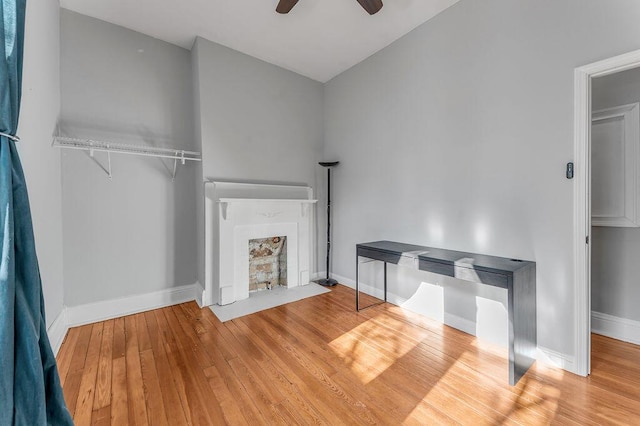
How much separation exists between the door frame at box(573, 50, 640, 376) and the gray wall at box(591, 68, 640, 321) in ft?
2.76

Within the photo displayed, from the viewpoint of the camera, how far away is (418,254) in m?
2.33

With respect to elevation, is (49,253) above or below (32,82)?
below

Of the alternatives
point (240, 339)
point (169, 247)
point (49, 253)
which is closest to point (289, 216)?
point (169, 247)

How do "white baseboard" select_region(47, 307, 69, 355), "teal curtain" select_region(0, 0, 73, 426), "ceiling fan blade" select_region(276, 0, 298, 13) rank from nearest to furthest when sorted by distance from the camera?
"teal curtain" select_region(0, 0, 73, 426)
"white baseboard" select_region(47, 307, 69, 355)
"ceiling fan blade" select_region(276, 0, 298, 13)

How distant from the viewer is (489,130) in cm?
221

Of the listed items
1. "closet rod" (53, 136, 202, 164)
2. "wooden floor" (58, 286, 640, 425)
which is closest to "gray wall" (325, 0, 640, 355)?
"wooden floor" (58, 286, 640, 425)

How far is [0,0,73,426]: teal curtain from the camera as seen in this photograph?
906 mm

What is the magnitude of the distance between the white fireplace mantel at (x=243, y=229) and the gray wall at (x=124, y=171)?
1.34 feet

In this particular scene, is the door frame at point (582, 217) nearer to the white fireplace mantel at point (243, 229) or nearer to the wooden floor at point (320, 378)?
the wooden floor at point (320, 378)

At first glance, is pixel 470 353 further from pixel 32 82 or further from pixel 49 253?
pixel 32 82

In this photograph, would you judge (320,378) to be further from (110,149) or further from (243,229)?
(110,149)

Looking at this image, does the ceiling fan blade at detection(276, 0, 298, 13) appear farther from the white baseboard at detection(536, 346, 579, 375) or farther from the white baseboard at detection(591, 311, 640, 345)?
the white baseboard at detection(591, 311, 640, 345)

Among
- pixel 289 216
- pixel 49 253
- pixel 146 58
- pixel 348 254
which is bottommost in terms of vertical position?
pixel 348 254

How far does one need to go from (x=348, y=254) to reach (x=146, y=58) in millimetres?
3258
